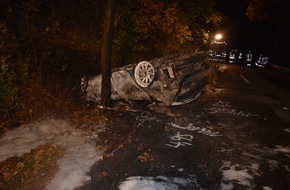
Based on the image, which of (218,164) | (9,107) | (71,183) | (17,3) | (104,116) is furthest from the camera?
(17,3)

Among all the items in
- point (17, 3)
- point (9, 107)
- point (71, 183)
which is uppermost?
point (17, 3)

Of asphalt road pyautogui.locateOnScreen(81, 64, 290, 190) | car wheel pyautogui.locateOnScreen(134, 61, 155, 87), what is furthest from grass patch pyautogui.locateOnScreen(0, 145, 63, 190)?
car wheel pyautogui.locateOnScreen(134, 61, 155, 87)

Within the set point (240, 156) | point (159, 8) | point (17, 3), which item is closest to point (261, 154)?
point (240, 156)

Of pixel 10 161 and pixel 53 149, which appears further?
pixel 53 149

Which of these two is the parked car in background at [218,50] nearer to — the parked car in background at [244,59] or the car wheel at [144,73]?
the parked car in background at [244,59]

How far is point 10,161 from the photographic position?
17.9ft

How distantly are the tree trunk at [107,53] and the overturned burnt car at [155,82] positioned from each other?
59 cm

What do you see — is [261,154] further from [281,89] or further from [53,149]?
[281,89]

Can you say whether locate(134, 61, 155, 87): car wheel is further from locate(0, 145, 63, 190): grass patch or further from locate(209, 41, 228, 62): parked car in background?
locate(209, 41, 228, 62): parked car in background

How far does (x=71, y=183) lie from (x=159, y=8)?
896 centimetres

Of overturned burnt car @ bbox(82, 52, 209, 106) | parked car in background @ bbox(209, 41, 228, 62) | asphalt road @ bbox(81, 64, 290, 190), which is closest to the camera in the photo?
asphalt road @ bbox(81, 64, 290, 190)

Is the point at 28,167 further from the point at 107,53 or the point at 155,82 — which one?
the point at 155,82

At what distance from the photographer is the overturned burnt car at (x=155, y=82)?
→ 9.16 meters

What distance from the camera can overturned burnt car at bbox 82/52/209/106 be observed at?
916 cm
